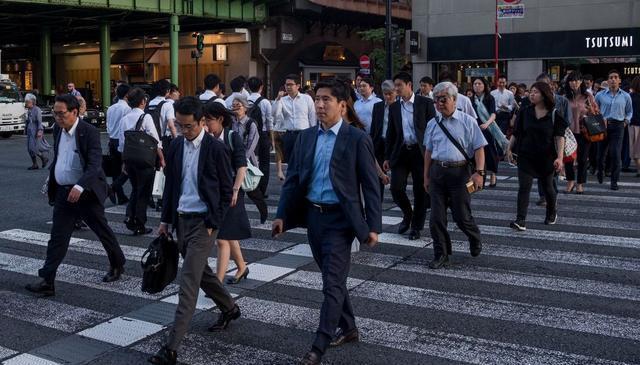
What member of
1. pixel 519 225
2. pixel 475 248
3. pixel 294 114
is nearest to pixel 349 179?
pixel 475 248

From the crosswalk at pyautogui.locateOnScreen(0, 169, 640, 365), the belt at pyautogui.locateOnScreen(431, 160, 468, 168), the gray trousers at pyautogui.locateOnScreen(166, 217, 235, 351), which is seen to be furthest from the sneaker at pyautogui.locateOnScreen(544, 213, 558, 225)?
the gray trousers at pyautogui.locateOnScreen(166, 217, 235, 351)

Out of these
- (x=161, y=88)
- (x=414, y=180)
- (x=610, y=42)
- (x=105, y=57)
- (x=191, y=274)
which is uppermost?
(x=105, y=57)

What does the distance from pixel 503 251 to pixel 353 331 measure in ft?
11.7

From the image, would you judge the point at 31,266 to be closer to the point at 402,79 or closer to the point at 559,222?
the point at 402,79

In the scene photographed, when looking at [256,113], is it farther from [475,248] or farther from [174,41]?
Result: [174,41]

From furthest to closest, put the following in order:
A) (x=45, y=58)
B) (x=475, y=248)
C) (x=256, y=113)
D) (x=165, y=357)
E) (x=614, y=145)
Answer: (x=45, y=58) < (x=614, y=145) < (x=256, y=113) < (x=475, y=248) < (x=165, y=357)

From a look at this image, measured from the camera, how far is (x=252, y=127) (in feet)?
33.2

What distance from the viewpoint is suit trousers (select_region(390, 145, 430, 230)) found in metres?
8.91

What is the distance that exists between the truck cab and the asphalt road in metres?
19.9

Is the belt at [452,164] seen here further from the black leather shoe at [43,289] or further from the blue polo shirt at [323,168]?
the black leather shoe at [43,289]

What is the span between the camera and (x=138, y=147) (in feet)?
30.5

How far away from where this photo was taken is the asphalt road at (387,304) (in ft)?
17.3

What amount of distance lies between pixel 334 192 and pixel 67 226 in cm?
304

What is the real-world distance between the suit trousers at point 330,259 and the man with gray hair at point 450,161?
2659 millimetres
